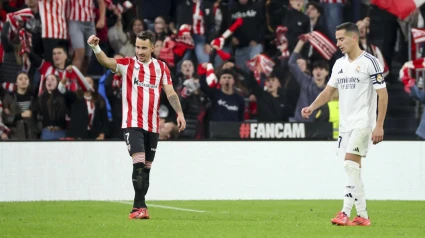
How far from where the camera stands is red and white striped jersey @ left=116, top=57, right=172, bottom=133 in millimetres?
11820

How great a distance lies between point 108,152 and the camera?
16.8 m

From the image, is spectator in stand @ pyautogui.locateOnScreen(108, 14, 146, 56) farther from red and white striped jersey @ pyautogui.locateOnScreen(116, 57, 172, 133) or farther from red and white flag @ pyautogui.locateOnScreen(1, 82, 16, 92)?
red and white striped jersey @ pyautogui.locateOnScreen(116, 57, 172, 133)

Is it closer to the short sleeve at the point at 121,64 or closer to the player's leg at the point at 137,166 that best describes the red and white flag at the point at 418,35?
the short sleeve at the point at 121,64

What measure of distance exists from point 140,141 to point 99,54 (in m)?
1.15

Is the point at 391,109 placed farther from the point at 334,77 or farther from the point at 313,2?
the point at 334,77

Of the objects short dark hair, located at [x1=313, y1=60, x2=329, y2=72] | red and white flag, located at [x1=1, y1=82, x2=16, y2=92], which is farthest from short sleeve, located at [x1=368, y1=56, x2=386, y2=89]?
red and white flag, located at [x1=1, y1=82, x2=16, y2=92]

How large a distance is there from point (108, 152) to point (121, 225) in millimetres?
6239

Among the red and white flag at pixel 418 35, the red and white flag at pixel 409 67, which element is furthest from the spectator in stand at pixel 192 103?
the red and white flag at pixel 418 35

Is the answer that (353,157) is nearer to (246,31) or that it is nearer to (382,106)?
(382,106)

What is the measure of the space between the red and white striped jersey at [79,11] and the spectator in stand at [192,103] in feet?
7.27

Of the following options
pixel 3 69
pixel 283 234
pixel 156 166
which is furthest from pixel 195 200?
pixel 283 234

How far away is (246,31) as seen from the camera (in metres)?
19.7

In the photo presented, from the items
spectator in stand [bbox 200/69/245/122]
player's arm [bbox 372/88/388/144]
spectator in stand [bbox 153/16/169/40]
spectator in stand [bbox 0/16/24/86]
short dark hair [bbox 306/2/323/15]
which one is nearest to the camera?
player's arm [bbox 372/88/388/144]

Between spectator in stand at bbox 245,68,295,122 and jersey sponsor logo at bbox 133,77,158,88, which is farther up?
jersey sponsor logo at bbox 133,77,158,88
